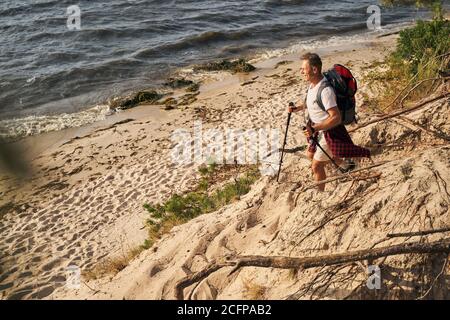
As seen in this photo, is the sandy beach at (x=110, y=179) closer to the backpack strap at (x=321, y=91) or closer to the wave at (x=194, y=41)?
the backpack strap at (x=321, y=91)

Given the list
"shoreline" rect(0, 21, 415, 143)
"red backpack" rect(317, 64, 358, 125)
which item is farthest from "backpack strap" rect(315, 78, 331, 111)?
"shoreline" rect(0, 21, 415, 143)

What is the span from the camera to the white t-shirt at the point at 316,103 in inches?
191

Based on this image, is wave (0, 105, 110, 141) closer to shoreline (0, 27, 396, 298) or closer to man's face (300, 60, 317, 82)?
shoreline (0, 27, 396, 298)

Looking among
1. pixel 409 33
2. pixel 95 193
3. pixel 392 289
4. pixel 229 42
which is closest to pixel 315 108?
pixel 392 289

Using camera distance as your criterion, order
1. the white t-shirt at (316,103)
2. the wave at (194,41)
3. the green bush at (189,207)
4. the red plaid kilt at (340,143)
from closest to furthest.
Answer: the white t-shirt at (316,103), the red plaid kilt at (340,143), the green bush at (189,207), the wave at (194,41)

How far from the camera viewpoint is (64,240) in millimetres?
7863

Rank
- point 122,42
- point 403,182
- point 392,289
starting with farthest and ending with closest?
point 122,42
point 403,182
point 392,289

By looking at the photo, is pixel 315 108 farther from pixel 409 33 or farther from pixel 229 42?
pixel 229 42

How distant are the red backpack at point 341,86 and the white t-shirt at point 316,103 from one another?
6cm

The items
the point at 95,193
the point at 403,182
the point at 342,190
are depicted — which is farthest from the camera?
the point at 95,193

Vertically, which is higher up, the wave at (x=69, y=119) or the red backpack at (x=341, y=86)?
the red backpack at (x=341, y=86)

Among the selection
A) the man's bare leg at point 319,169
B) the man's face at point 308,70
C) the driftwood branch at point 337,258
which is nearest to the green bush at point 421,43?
the man's bare leg at point 319,169

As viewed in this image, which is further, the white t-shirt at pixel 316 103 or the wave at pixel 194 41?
the wave at pixel 194 41

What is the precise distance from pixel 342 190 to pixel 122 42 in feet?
55.8
